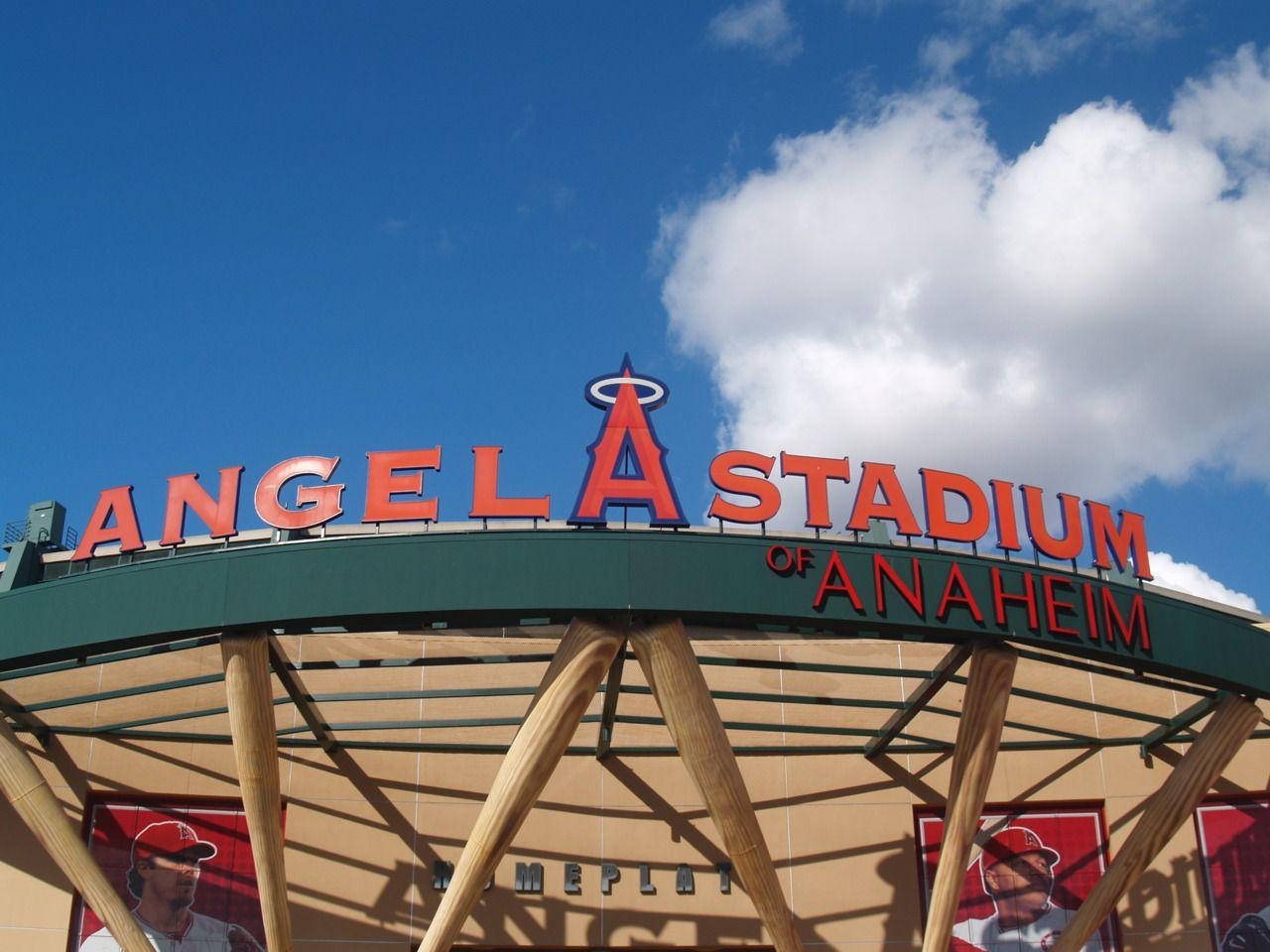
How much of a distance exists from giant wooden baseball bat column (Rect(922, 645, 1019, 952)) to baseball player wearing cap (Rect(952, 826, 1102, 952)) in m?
8.52

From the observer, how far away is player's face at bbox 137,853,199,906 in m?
31.7

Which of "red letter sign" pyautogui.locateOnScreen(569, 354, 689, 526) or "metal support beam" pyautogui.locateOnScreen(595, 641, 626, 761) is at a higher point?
"red letter sign" pyautogui.locateOnScreen(569, 354, 689, 526)

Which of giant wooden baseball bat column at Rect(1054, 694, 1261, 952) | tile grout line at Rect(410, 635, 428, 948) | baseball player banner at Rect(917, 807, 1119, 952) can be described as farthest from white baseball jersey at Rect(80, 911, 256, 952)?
giant wooden baseball bat column at Rect(1054, 694, 1261, 952)

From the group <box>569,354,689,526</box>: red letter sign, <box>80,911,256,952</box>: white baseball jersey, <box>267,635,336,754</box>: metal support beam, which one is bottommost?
<box>80,911,256,952</box>: white baseball jersey

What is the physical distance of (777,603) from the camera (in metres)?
23.0

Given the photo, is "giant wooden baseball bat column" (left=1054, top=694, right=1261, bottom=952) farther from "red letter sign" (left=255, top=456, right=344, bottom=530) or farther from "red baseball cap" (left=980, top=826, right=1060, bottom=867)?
"red letter sign" (left=255, top=456, right=344, bottom=530)

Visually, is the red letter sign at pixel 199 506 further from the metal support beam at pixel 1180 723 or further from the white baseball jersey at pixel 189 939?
the metal support beam at pixel 1180 723

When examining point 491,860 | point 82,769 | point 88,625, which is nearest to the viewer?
point 491,860

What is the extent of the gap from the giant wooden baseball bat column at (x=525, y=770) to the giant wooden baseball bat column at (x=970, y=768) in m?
7.55

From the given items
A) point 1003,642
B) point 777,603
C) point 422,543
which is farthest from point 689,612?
point 1003,642

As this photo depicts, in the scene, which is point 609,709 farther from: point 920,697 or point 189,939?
point 189,939

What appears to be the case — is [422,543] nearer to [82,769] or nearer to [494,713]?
[494,713]

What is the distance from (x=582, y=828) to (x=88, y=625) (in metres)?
14.5

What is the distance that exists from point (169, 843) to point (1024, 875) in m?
22.1
